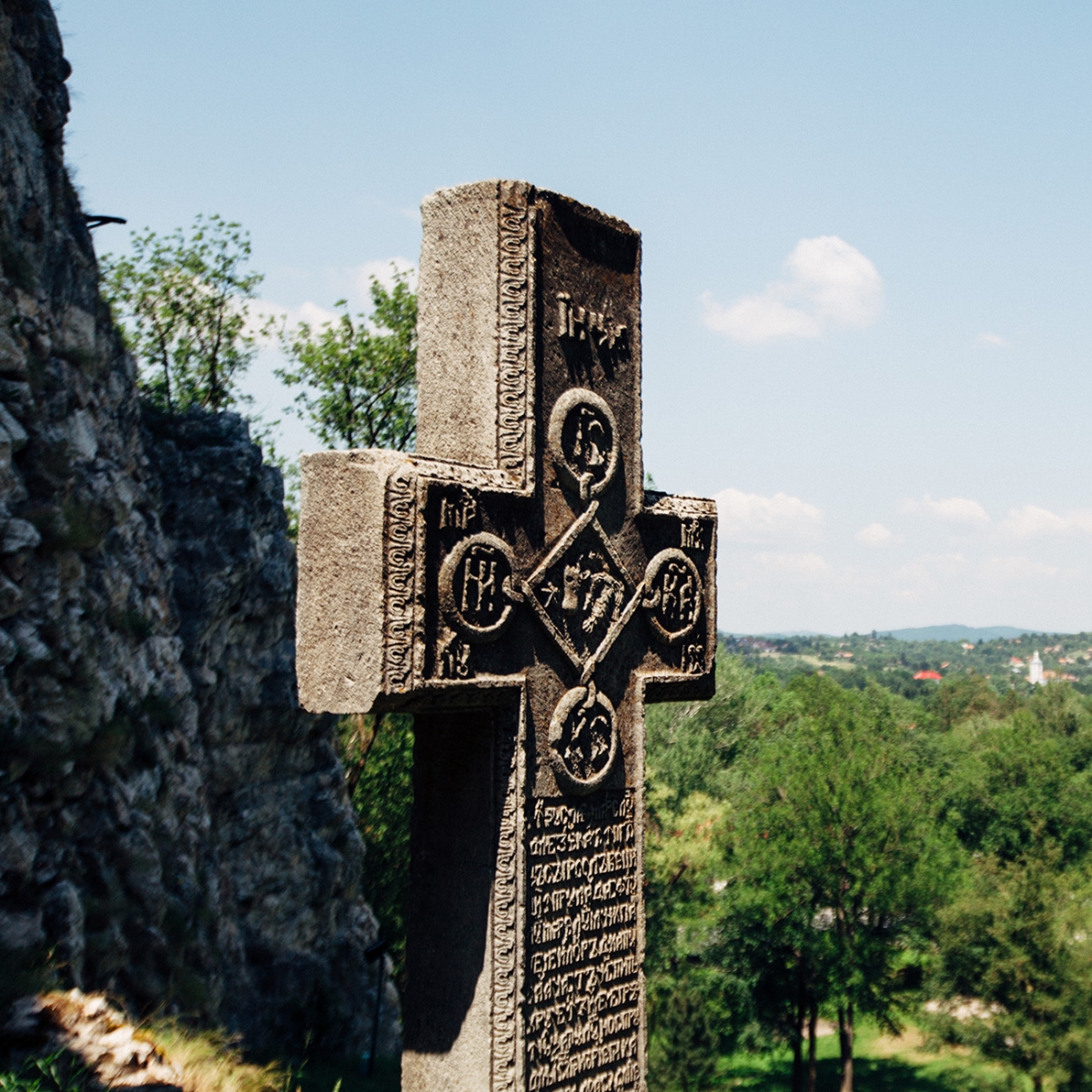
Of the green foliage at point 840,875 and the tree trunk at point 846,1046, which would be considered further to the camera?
the tree trunk at point 846,1046

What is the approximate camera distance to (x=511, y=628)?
3.77 metres

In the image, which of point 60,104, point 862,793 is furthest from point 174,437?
point 862,793

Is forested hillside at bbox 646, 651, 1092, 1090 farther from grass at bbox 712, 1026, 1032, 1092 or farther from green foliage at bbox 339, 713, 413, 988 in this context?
green foliage at bbox 339, 713, 413, 988

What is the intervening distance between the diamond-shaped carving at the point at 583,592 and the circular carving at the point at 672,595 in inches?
5.2

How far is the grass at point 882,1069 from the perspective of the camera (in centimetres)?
2500

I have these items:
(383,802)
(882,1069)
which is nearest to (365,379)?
(383,802)

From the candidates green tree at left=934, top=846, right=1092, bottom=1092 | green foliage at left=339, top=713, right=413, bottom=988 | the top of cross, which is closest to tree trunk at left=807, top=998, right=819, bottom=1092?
green tree at left=934, top=846, right=1092, bottom=1092

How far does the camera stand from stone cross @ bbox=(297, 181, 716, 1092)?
3.46 meters

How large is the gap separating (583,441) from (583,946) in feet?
6.07

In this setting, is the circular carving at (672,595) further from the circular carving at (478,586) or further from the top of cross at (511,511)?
the circular carving at (478,586)

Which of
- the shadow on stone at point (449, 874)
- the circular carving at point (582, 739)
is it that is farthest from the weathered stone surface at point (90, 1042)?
the circular carving at point (582, 739)

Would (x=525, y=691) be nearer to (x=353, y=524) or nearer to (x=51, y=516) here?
(x=353, y=524)

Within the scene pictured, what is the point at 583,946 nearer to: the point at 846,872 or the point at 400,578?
the point at 400,578

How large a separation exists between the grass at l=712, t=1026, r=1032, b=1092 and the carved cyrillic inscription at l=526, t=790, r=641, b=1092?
72.2ft
